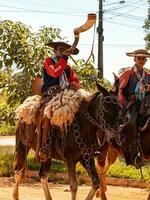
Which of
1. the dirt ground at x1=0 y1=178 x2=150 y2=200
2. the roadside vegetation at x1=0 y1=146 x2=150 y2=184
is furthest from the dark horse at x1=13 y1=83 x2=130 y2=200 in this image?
the roadside vegetation at x1=0 y1=146 x2=150 y2=184

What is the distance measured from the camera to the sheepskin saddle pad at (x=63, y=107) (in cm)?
856

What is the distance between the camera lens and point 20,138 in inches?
393

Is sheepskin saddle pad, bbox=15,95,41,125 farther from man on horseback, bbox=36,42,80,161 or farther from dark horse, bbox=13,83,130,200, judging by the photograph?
dark horse, bbox=13,83,130,200

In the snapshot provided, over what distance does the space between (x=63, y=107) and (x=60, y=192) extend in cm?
354

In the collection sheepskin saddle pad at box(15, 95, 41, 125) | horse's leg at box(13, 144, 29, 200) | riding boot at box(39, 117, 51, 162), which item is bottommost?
horse's leg at box(13, 144, 29, 200)

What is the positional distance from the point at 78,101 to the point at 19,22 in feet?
18.6

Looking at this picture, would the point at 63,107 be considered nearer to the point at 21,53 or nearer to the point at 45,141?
the point at 45,141

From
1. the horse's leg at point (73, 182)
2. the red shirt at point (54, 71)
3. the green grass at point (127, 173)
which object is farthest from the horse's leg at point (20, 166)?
the green grass at point (127, 173)

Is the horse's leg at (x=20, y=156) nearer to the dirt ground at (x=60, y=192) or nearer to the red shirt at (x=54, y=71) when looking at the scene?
the dirt ground at (x=60, y=192)

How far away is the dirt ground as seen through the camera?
1093cm

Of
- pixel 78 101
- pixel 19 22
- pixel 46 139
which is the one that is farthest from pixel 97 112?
pixel 19 22

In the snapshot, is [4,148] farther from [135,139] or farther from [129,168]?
[135,139]

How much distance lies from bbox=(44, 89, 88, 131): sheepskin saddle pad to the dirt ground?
2697mm

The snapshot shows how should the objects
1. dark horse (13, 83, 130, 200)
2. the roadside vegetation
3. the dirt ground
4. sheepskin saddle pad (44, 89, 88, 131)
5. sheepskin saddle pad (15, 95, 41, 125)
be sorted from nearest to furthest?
dark horse (13, 83, 130, 200) < sheepskin saddle pad (44, 89, 88, 131) < sheepskin saddle pad (15, 95, 41, 125) < the dirt ground < the roadside vegetation
